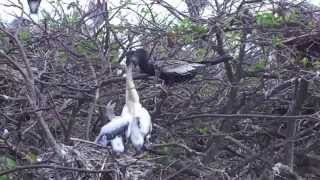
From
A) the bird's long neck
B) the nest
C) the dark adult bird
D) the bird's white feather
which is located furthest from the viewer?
the dark adult bird

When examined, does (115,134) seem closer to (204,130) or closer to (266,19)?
(204,130)

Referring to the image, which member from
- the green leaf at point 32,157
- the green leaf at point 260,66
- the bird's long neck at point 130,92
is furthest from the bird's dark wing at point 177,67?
the green leaf at point 32,157

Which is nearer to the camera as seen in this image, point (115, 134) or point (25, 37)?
point (115, 134)

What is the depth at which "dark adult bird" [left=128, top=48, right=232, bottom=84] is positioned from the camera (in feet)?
10.5

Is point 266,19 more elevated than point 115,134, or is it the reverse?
point 266,19

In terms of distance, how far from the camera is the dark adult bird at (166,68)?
321 cm

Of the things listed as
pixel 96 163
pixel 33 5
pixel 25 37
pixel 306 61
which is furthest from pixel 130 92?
pixel 33 5

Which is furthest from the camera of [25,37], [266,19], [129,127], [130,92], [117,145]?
[25,37]

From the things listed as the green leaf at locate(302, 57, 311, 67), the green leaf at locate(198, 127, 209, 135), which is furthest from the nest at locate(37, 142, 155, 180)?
the green leaf at locate(302, 57, 311, 67)

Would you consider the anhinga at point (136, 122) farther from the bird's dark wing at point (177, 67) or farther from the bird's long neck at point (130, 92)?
the bird's dark wing at point (177, 67)

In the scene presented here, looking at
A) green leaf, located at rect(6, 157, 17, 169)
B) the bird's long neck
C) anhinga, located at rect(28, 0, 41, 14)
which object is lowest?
green leaf, located at rect(6, 157, 17, 169)

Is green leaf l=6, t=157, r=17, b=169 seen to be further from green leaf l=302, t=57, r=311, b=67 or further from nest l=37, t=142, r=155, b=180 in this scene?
green leaf l=302, t=57, r=311, b=67

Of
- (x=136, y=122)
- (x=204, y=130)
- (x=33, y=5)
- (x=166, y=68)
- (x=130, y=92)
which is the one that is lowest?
(x=204, y=130)

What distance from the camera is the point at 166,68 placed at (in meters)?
3.23
